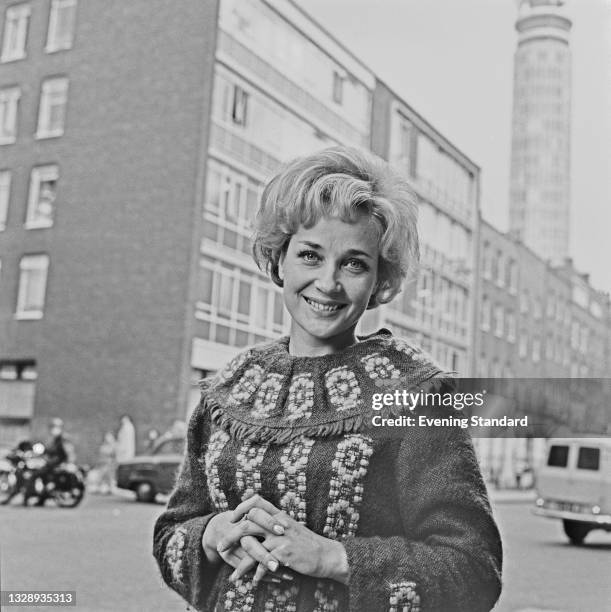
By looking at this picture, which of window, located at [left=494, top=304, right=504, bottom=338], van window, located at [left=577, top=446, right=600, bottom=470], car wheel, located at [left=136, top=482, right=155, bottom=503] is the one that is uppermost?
window, located at [left=494, top=304, right=504, bottom=338]

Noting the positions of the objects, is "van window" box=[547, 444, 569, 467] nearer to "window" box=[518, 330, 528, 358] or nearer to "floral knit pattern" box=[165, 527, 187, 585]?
"window" box=[518, 330, 528, 358]

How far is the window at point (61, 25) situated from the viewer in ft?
10.7

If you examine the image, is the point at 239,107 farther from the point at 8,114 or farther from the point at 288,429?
the point at 288,429

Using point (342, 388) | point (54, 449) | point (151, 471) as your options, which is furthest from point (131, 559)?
point (342, 388)

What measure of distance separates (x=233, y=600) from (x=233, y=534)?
0.12 m

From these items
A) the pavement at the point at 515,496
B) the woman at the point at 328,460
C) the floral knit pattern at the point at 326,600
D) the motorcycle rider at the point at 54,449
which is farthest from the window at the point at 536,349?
the motorcycle rider at the point at 54,449

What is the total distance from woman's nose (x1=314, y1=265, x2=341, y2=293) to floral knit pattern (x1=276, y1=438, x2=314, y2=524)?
0.76 feet

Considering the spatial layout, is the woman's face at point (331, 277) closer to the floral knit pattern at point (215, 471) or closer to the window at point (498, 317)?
the floral knit pattern at point (215, 471)

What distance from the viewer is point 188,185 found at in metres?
3.63

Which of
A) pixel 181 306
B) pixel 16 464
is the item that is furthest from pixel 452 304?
pixel 16 464

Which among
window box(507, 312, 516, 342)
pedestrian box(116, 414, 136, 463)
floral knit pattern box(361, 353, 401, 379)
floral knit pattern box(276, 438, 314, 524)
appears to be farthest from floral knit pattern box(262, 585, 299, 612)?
pedestrian box(116, 414, 136, 463)

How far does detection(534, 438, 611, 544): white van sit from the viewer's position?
1986 millimetres

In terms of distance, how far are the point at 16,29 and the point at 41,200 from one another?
2.28 feet

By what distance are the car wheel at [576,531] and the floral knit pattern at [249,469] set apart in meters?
0.96
